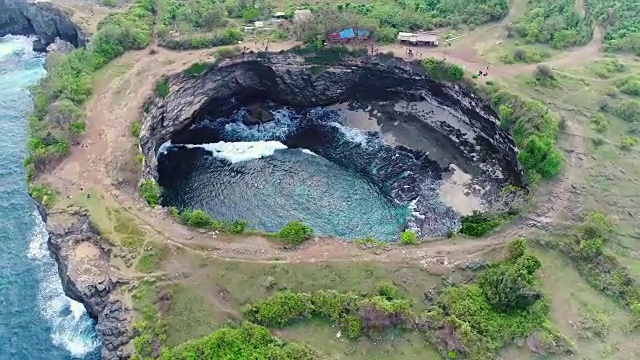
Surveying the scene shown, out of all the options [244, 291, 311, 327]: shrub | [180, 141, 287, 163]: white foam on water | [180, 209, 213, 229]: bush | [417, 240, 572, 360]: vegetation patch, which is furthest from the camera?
[180, 141, 287, 163]: white foam on water

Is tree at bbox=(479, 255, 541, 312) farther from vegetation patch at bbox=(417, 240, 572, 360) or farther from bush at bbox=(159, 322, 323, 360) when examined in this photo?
bush at bbox=(159, 322, 323, 360)

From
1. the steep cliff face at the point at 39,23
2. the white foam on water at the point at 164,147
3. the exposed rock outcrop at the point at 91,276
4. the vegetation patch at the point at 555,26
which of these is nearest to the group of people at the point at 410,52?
the vegetation patch at the point at 555,26

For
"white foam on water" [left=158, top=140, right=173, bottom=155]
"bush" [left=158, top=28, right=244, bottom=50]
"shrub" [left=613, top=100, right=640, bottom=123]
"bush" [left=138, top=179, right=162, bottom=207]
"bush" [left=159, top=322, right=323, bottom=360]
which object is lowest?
"bush" [left=159, top=322, right=323, bottom=360]

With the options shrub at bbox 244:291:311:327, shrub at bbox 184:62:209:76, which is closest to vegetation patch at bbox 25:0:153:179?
shrub at bbox 184:62:209:76

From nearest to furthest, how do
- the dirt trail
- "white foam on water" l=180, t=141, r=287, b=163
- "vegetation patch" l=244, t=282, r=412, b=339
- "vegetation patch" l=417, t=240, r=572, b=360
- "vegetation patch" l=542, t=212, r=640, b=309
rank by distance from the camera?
1. "vegetation patch" l=417, t=240, r=572, b=360
2. "vegetation patch" l=244, t=282, r=412, b=339
3. "vegetation patch" l=542, t=212, r=640, b=309
4. the dirt trail
5. "white foam on water" l=180, t=141, r=287, b=163

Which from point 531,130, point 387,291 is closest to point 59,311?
point 387,291

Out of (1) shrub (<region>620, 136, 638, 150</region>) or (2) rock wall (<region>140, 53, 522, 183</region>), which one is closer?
(1) shrub (<region>620, 136, 638, 150</region>)

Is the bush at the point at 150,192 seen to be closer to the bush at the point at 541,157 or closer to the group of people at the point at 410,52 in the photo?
the group of people at the point at 410,52

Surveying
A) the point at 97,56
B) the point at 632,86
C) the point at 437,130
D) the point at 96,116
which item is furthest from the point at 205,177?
the point at 632,86
